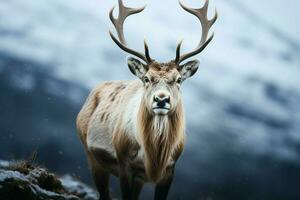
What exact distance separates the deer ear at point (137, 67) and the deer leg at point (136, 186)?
1.32 meters

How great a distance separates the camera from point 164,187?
7.87m

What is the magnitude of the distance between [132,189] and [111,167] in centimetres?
97

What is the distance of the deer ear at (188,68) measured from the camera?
7898 millimetres

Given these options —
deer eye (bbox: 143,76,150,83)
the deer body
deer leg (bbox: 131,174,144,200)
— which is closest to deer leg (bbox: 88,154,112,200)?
the deer body

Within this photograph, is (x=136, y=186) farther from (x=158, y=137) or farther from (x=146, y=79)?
(x=146, y=79)

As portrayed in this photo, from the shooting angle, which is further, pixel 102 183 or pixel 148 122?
pixel 102 183

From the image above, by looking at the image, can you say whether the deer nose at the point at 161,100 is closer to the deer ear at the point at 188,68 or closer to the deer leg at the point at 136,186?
the deer ear at the point at 188,68

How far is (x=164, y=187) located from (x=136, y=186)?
0.40 m

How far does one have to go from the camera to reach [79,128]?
32.2 feet

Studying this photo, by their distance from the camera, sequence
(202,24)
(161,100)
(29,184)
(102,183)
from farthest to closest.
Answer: (102,183), (202,24), (29,184), (161,100)

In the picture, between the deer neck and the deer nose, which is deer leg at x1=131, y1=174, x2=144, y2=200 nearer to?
the deer neck

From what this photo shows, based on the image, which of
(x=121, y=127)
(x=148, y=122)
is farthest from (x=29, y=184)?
(x=148, y=122)

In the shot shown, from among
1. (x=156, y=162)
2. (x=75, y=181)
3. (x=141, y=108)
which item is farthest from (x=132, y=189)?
(x=75, y=181)

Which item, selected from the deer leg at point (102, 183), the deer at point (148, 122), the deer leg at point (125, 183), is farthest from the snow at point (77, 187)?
the deer leg at point (125, 183)
